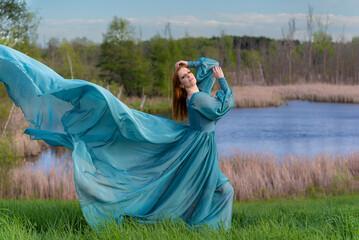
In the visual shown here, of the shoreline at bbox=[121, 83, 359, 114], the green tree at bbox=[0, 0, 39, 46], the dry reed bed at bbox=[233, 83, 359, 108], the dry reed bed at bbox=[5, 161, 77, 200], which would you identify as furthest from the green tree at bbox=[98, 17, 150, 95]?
the dry reed bed at bbox=[5, 161, 77, 200]

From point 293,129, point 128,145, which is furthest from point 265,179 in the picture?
point 293,129

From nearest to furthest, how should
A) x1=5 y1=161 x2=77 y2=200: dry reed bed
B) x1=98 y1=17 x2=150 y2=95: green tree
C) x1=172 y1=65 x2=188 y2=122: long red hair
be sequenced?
x1=172 y1=65 x2=188 y2=122: long red hair
x1=5 y1=161 x2=77 y2=200: dry reed bed
x1=98 y1=17 x2=150 y2=95: green tree

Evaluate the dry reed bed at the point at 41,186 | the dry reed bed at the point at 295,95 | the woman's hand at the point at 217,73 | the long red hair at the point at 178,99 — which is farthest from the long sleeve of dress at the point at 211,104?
the dry reed bed at the point at 295,95

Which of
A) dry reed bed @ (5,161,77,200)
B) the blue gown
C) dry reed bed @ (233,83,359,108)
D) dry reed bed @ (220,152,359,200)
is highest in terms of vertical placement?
the blue gown

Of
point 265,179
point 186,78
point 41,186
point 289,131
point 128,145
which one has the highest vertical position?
point 186,78

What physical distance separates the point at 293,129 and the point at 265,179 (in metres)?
11.8

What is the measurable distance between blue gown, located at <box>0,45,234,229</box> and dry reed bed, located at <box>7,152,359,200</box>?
4.12 meters

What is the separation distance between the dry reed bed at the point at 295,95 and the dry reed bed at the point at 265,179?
17988mm

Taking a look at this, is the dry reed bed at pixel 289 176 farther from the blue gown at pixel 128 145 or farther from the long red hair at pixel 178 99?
the blue gown at pixel 128 145

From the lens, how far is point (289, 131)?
19312 mm

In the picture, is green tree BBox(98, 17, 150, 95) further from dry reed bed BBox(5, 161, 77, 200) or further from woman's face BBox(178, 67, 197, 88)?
woman's face BBox(178, 67, 197, 88)

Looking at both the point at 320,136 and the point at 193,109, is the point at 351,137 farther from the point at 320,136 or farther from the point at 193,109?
the point at 193,109

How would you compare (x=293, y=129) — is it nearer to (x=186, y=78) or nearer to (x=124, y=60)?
(x=124, y=60)

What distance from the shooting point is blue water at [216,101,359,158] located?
15445 millimetres
